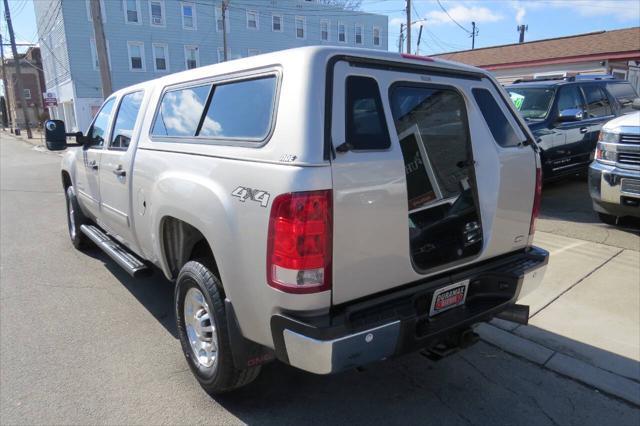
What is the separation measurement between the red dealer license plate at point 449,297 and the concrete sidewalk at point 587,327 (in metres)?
1.08

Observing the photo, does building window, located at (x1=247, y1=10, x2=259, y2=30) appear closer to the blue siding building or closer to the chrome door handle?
the blue siding building

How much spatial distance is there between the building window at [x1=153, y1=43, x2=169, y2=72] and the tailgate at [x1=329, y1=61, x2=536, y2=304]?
108 ft

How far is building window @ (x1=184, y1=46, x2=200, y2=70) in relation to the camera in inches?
1307

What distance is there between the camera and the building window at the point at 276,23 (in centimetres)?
3638

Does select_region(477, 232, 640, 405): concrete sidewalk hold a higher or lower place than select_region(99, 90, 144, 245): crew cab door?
lower

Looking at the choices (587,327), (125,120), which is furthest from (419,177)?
(125,120)

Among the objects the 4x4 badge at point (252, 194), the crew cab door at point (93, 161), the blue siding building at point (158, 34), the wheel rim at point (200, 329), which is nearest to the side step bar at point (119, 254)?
the crew cab door at point (93, 161)

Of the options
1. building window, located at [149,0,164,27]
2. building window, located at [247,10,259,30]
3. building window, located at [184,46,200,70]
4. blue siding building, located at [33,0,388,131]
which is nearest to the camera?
blue siding building, located at [33,0,388,131]

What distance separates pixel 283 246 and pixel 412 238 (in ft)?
3.62

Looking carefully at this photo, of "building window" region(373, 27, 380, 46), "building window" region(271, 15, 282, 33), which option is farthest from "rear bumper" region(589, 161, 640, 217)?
"building window" region(373, 27, 380, 46)

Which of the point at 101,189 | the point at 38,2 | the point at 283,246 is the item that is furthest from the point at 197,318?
the point at 38,2

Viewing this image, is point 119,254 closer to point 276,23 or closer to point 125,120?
point 125,120

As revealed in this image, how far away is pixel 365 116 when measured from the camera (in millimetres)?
2428

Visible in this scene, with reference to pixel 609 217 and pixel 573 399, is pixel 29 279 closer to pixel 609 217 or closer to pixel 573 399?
pixel 573 399
